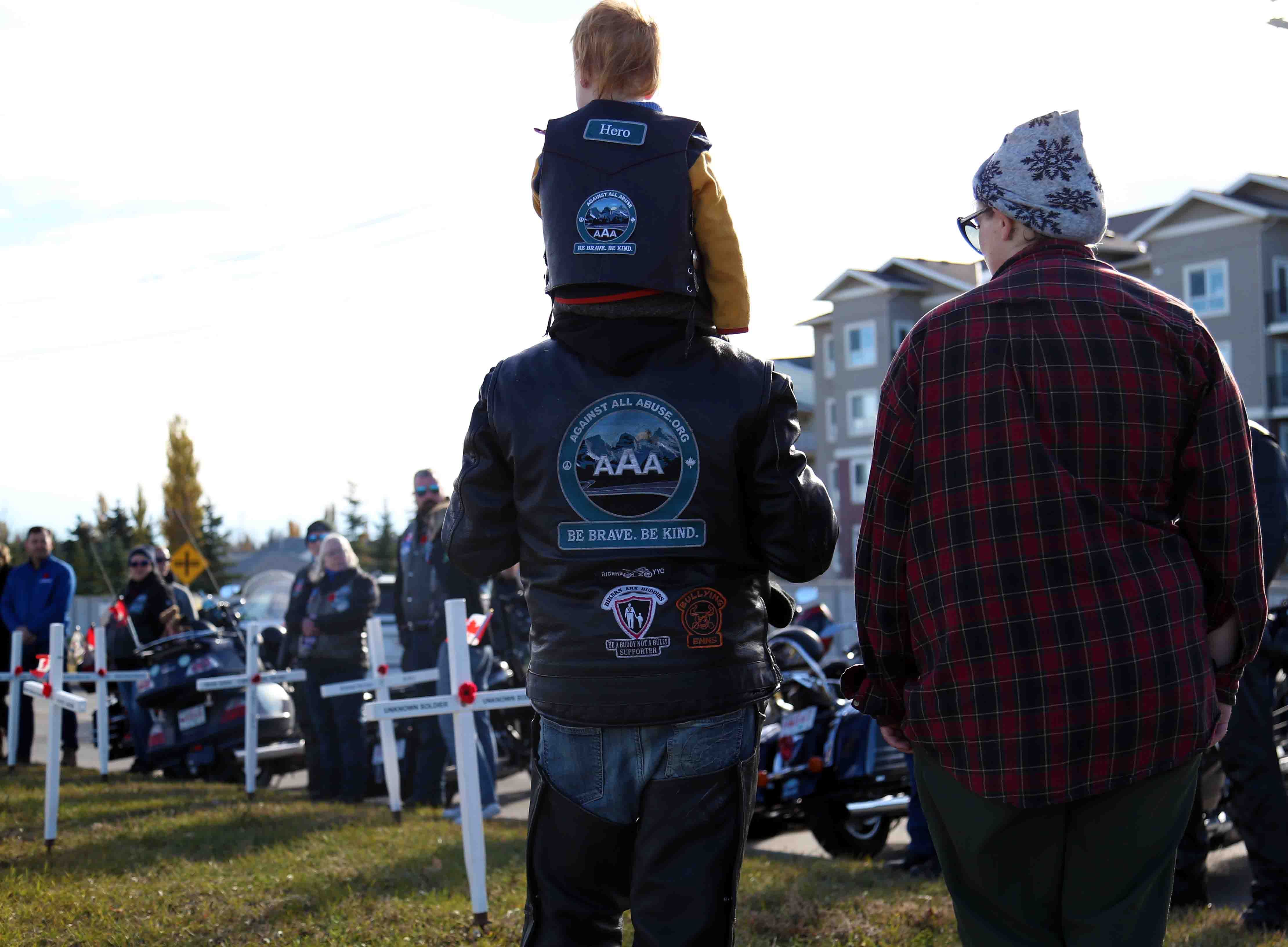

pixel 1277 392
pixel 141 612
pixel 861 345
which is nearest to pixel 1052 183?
pixel 141 612

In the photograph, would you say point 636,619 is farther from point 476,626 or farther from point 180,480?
point 180,480

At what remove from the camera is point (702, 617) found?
2.50 meters

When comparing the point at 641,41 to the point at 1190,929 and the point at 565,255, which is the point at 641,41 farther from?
the point at 1190,929

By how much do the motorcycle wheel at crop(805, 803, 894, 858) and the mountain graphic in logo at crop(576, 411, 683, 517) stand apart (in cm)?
500

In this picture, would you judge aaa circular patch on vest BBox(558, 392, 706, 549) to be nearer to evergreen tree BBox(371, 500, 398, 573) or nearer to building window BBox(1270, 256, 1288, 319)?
building window BBox(1270, 256, 1288, 319)

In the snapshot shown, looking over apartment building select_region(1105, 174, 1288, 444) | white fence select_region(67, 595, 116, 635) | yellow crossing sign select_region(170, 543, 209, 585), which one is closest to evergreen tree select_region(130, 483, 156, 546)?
white fence select_region(67, 595, 116, 635)

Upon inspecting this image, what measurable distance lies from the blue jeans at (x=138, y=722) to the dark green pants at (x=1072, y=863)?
10.1 meters

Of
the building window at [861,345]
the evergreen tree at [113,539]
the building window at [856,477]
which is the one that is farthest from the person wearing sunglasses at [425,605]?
the building window at [856,477]

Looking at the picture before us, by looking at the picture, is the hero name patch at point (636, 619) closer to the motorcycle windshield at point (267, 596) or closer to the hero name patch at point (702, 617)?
the hero name patch at point (702, 617)

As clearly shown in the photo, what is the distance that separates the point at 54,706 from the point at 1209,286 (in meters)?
40.9

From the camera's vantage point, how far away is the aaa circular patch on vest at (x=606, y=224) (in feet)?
8.29

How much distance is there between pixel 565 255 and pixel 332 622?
776cm

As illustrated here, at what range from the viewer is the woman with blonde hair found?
9828 millimetres

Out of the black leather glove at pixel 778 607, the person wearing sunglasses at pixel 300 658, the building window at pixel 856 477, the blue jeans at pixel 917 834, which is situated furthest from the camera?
the building window at pixel 856 477
